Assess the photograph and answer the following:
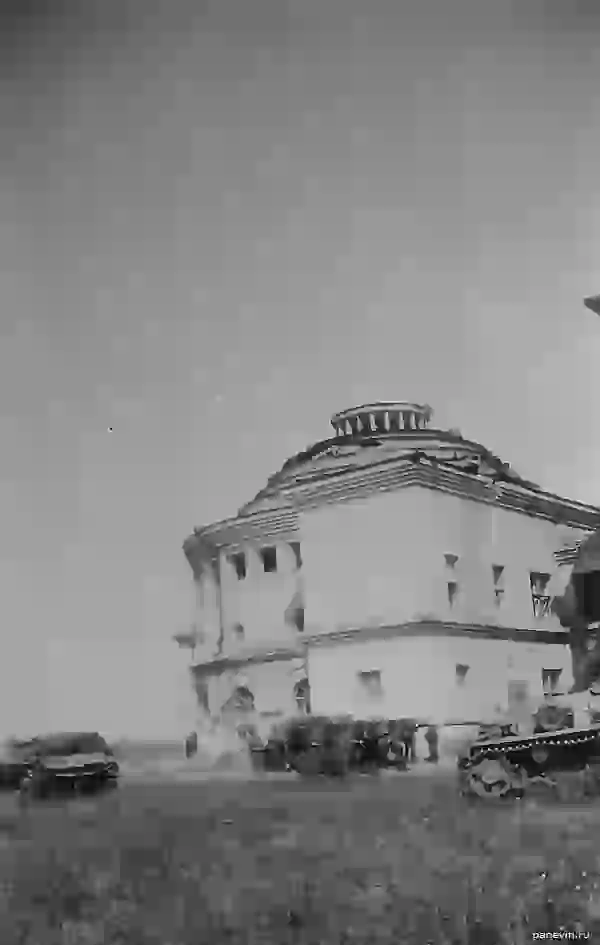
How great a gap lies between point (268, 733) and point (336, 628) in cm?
115

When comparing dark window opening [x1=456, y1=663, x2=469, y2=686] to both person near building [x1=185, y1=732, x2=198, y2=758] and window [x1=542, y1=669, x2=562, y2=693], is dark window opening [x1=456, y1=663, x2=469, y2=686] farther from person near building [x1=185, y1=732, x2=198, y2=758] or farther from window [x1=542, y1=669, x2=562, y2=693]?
person near building [x1=185, y1=732, x2=198, y2=758]

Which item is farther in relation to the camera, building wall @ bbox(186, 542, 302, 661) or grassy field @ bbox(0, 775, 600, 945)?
building wall @ bbox(186, 542, 302, 661)

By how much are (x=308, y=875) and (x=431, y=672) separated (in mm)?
5164

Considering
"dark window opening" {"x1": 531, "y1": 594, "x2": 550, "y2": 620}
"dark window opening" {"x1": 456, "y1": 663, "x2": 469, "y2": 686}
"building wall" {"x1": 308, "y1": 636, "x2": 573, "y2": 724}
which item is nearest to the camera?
"building wall" {"x1": 308, "y1": 636, "x2": 573, "y2": 724}

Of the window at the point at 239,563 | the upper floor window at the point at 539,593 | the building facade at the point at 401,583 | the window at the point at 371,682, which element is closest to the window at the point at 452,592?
the building facade at the point at 401,583

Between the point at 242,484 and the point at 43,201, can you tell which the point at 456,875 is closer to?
the point at 242,484

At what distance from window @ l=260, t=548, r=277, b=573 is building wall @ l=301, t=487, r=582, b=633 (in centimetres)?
48

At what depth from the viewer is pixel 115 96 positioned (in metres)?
7.25

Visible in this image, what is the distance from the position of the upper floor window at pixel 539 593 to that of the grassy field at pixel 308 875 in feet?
9.84

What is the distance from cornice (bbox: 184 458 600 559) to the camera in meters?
8.69

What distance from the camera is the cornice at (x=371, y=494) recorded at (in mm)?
8688

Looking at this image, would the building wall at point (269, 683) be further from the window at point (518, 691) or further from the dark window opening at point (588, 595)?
the dark window opening at point (588, 595)

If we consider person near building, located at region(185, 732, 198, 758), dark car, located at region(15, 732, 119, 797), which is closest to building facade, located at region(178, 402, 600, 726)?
person near building, located at region(185, 732, 198, 758)

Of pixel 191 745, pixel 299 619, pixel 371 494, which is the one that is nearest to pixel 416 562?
pixel 371 494
